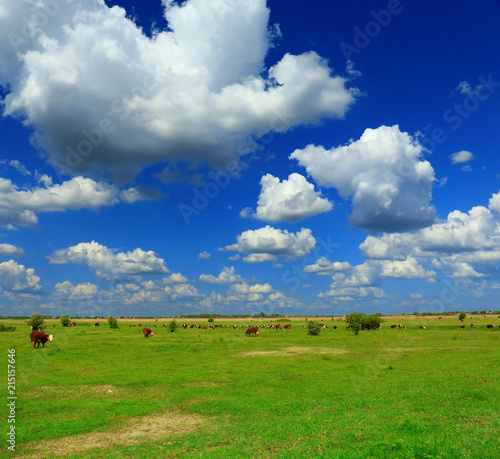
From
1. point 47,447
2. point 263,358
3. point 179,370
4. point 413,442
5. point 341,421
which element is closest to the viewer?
point 413,442

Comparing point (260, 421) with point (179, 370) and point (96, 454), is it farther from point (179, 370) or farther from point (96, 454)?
point (179, 370)

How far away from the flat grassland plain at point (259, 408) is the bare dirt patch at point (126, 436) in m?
0.04

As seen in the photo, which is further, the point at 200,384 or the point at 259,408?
the point at 200,384

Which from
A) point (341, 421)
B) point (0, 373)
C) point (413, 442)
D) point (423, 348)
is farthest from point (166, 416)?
point (423, 348)

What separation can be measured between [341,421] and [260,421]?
343cm

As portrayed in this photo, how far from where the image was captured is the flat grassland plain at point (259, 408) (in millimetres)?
12094

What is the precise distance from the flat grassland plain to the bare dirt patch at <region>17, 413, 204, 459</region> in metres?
0.04

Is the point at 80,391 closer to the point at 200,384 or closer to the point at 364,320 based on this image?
the point at 200,384

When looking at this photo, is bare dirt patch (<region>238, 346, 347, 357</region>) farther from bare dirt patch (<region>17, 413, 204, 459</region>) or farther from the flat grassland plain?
bare dirt patch (<region>17, 413, 204, 459</region>)

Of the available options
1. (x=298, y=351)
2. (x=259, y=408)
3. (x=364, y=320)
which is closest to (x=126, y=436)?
(x=259, y=408)

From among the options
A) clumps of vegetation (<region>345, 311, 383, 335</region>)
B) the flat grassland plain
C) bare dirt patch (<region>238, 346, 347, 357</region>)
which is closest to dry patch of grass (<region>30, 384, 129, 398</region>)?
the flat grassland plain

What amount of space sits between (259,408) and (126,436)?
246 inches

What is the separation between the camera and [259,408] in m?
17.0

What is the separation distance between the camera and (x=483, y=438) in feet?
38.8
